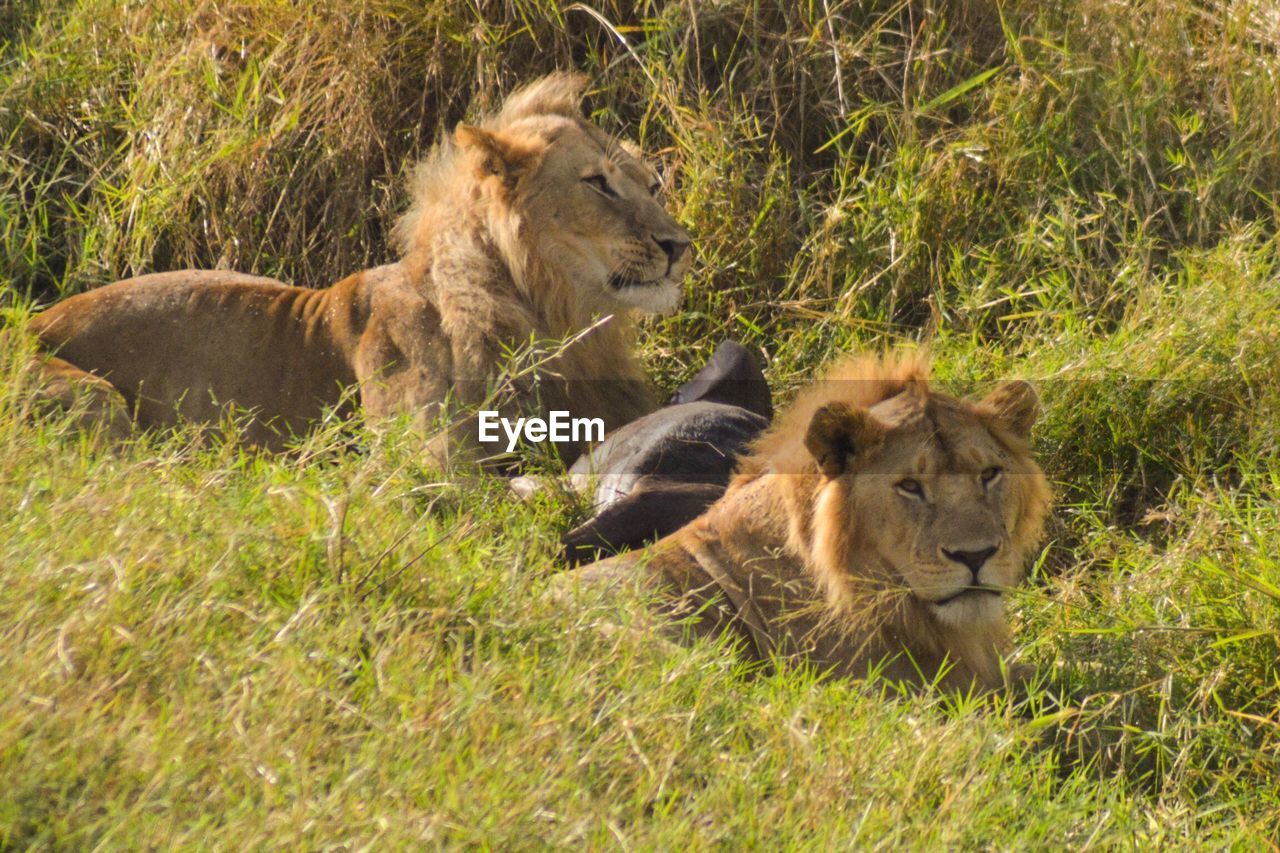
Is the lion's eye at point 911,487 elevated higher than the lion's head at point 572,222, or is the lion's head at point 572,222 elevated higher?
the lion's head at point 572,222

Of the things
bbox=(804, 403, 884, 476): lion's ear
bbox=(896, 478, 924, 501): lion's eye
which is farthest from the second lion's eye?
bbox=(804, 403, 884, 476): lion's ear

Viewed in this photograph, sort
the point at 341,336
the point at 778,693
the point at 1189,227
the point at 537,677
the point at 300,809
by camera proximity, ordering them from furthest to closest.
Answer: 1. the point at 1189,227
2. the point at 341,336
3. the point at 778,693
4. the point at 537,677
5. the point at 300,809

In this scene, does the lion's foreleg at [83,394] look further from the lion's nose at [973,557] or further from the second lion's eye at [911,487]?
the lion's nose at [973,557]

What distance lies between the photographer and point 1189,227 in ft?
20.7

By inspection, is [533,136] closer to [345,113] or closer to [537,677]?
[345,113]

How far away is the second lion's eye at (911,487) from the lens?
161 inches

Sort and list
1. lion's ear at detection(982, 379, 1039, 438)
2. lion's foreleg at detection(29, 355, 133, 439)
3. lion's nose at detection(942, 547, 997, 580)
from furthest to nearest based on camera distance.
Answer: lion's foreleg at detection(29, 355, 133, 439), lion's ear at detection(982, 379, 1039, 438), lion's nose at detection(942, 547, 997, 580)

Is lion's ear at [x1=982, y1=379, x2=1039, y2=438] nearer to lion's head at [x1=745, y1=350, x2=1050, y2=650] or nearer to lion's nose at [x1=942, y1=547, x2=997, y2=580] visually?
lion's head at [x1=745, y1=350, x2=1050, y2=650]

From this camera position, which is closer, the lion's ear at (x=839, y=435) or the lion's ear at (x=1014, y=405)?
the lion's ear at (x=839, y=435)

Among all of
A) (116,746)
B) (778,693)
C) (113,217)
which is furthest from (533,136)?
(116,746)

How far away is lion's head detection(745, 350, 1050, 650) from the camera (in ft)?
13.2

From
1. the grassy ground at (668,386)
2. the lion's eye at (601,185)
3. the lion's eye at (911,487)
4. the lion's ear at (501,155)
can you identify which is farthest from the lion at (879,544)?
the lion's ear at (501,155)

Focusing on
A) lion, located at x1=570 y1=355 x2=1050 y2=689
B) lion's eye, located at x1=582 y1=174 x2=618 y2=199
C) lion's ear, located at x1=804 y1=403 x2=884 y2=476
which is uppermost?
lion's eye, located at x1=582 y1=174 x2=618 y2=199

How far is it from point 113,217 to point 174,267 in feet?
1.04
